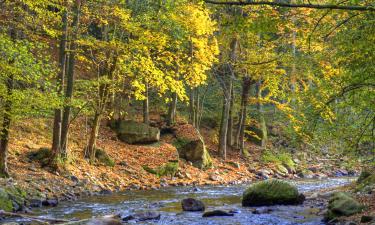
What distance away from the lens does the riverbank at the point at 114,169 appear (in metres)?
15.8

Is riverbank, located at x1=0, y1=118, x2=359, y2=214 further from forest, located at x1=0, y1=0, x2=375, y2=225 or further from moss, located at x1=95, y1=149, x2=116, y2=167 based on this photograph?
moss, located at x1=95, y1=149, x2=116, y2=167

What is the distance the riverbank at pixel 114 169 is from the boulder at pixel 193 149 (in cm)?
56

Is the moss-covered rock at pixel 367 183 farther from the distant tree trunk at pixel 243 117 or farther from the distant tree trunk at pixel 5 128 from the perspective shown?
the distant tree trunk at pixel 243 117

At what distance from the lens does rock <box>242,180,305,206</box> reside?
14812 mm

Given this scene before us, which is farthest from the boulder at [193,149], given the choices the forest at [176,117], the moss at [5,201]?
the moss at [5,201]

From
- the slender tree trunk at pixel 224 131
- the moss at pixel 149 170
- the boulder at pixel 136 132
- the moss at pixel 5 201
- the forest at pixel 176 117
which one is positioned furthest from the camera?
the slender tree trunk at pixel 224 131

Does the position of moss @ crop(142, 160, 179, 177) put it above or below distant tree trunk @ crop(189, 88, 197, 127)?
below

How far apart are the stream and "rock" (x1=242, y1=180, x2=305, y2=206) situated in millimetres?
384

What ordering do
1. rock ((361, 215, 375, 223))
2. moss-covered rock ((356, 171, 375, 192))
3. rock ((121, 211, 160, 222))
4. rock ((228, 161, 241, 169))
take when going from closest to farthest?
rock ((361, 215, 375, 223)), rock ((121, 211, 160, 222)), moss-covered rock ((356, 171, 375, 192)), rock ((228, 161, 241, 169))

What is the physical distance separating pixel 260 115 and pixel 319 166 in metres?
5.93

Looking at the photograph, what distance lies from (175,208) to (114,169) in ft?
23.4

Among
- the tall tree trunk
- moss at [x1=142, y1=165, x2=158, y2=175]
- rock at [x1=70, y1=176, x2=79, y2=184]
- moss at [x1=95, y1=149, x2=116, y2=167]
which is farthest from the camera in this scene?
moss at [x1=142, y1=165, x2=158, y2=175]

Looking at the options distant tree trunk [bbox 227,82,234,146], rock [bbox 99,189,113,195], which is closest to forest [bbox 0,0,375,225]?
distant tree trunk [bbox 227,82,234,146]

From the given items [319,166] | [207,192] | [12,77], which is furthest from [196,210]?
[319,166]
